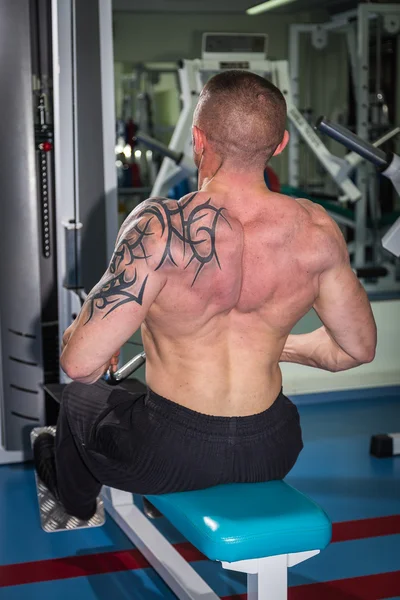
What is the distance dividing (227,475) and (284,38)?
8917 mm

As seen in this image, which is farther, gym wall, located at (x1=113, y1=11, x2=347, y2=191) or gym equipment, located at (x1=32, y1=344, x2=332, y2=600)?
gym wall, located at (x1=113, y1=11, x2=347, y2=191)

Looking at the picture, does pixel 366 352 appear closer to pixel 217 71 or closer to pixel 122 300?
pixel 122 300

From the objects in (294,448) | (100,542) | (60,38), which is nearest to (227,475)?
(294,448)

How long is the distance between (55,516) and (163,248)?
142cm

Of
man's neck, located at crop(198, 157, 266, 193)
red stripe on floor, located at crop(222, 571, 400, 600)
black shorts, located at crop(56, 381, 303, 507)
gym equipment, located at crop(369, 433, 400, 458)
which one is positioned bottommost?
gym equipment, located at crop(369, 433, 400, 458)

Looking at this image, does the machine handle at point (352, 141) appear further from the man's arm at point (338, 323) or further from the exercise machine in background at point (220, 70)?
the exercise machine in background at point (220, 70)

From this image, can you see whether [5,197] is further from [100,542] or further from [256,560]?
[256,560]

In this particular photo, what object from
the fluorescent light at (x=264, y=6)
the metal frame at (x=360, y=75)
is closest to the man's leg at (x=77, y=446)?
the metal frame at (x=360, y=75)

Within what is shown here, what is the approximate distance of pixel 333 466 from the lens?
3.38 metres

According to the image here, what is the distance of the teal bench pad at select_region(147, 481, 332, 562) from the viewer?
1.64 metres

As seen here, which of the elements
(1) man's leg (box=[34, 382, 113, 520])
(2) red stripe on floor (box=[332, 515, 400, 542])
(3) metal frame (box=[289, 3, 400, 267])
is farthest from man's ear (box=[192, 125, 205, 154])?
(3) metal frame (box=[289, 3, 400, 267])

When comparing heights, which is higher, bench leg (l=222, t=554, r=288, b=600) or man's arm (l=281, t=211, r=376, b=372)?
man's arm (l=281, t=211, r=376, b=372)

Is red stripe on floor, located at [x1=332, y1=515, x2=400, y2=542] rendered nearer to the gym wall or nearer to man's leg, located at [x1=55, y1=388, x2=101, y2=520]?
man's leg, located at [x1=55, y1=388, x2=101, y2=520]

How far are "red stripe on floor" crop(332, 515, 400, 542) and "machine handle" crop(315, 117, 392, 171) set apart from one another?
1.31 m
